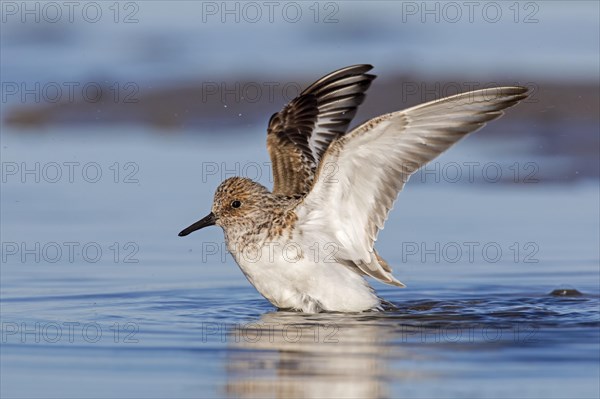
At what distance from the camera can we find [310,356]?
804cm

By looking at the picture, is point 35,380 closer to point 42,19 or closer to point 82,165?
point 82,165

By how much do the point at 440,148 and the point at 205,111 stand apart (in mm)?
9675

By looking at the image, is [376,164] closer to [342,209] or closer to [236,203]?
[342,209]

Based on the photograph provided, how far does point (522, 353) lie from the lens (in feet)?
26.4

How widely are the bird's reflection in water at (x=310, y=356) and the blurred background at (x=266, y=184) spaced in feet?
0.08

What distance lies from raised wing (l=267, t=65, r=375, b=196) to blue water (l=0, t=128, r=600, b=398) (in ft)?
3.08

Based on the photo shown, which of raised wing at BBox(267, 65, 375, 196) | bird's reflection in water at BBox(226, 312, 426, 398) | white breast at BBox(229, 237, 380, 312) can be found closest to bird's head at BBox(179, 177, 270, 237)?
white breast at BBox(229, 237, 380, 312)

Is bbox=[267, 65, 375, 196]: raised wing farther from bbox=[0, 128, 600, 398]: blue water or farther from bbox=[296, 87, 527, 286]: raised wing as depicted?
bbox=[296, 87, 527, 286]: raised wing

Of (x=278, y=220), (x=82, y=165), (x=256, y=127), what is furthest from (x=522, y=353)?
(x=256, y=127)

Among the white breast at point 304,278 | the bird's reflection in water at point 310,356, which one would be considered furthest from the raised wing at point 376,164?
the bird's reflection in water at point 310,356

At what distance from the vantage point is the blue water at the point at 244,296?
751 centimetres

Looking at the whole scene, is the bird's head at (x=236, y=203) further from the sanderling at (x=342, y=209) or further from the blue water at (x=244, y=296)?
the blue water at (x=244, y=296)

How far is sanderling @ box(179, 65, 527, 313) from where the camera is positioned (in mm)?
9109

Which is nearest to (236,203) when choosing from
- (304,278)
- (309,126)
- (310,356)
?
(304,278)
